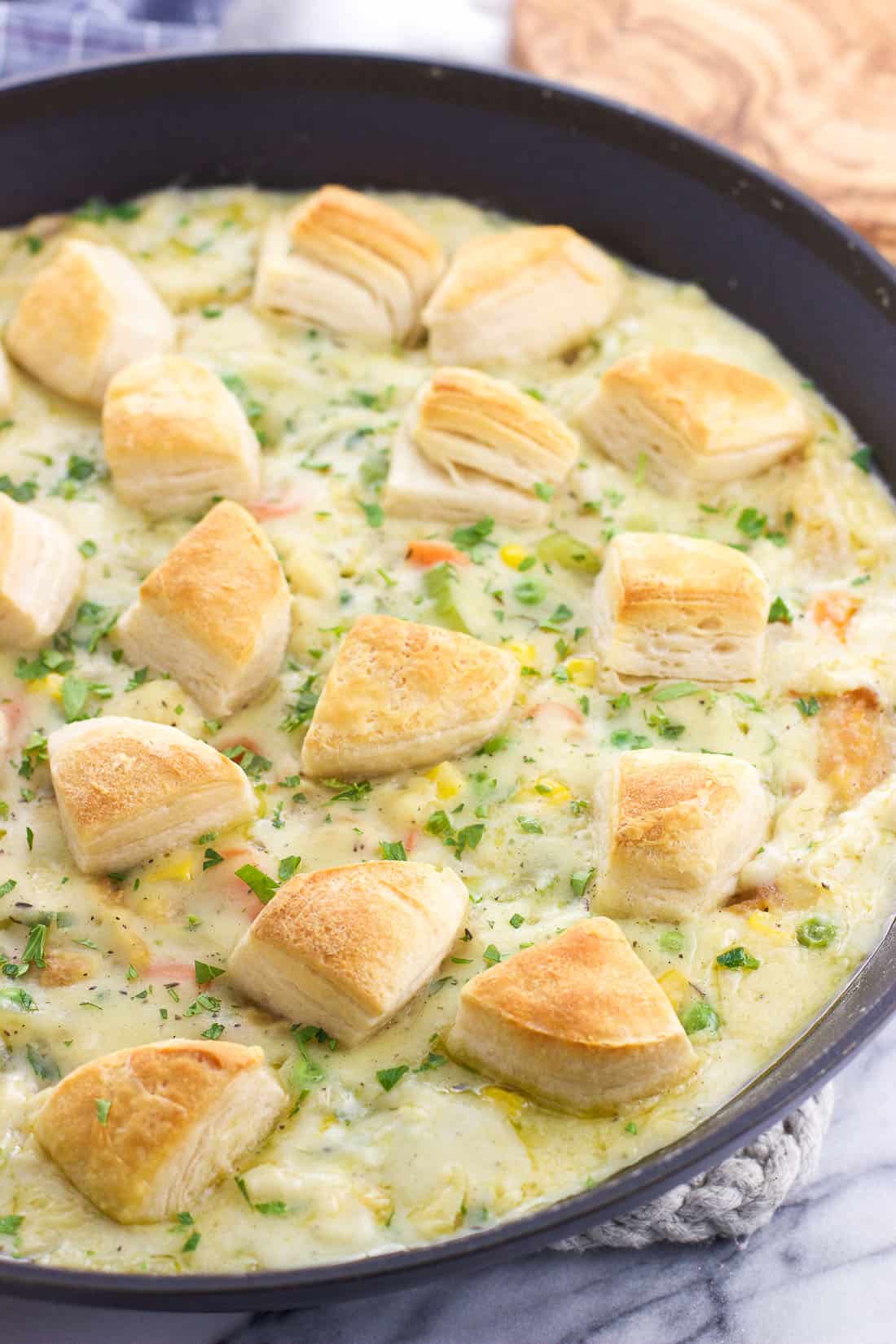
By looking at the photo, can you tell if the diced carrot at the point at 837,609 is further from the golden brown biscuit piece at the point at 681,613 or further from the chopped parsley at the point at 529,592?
the chopped parsley at the point at 529,592

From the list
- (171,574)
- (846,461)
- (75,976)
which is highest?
(846,461)

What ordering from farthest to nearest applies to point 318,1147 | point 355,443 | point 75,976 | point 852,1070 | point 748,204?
point 748,204 < point 355,443 < point 852,1070 < point 75,976 < point 318,1147

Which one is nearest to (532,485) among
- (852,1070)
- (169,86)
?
(852,1070)

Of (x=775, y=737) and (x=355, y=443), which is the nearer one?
(x=775, y=737)

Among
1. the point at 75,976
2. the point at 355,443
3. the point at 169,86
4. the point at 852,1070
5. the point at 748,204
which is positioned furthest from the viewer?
the point at 169,86

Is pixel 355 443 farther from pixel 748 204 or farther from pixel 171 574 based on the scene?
pixel 748 204
